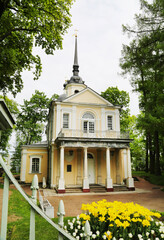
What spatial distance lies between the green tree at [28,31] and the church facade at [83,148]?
725 centimetres

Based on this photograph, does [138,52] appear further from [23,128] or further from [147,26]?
[23,128]

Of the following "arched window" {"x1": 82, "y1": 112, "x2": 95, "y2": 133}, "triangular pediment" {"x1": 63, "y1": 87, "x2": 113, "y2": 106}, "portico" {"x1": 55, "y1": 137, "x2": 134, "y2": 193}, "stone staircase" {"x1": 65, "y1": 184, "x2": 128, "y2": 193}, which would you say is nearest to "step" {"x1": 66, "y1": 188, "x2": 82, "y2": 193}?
"stone staircase" {"x1": 65, "y1": 184, "x2": 128, "y2": 193}

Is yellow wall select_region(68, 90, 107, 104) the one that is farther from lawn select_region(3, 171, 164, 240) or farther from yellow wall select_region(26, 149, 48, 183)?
lawn select_region(3, 171, 164, 240)

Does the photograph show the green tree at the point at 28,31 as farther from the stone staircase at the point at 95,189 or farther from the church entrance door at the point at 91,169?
the church entrance door at the point at 91,169

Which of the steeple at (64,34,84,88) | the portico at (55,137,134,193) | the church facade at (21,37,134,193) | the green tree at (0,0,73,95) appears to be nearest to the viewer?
the green tree at (0,0,73,95)

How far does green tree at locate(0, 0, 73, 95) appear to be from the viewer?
8164mm

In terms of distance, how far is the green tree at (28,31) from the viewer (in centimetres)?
816

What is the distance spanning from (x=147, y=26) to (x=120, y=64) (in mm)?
3374

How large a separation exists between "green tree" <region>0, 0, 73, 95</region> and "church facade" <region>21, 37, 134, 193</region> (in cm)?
725

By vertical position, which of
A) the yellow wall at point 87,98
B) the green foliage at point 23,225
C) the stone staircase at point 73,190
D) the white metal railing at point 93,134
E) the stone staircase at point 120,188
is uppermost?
the yellow wall at point 87,98

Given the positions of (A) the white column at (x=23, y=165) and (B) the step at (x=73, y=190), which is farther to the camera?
(A) the white column at (x=23, y=165)

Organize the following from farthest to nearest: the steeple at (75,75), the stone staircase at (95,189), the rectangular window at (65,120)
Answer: the steeple at (75,75) → the rectangular window at (65,120) → the stone staircase at (95,189)

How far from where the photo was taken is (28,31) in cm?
960

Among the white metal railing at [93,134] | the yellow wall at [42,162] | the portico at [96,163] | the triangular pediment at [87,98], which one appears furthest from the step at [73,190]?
the triangular pediment at [87,98]
